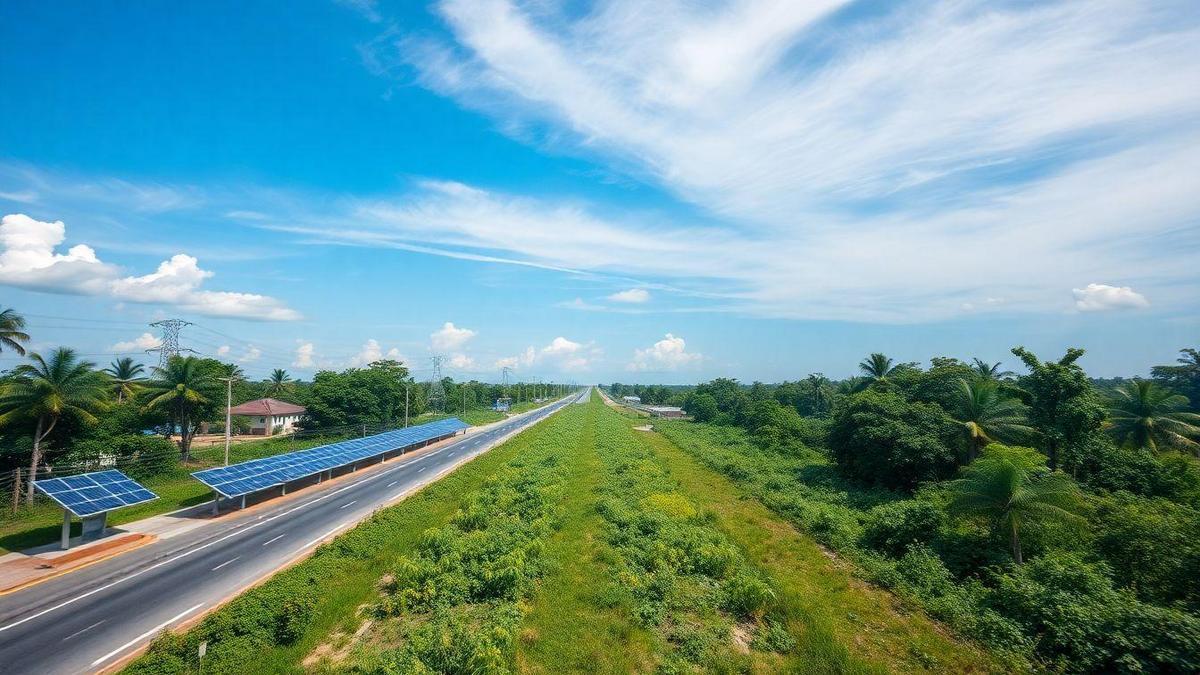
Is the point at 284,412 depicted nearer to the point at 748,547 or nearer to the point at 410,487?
the point at 410,487

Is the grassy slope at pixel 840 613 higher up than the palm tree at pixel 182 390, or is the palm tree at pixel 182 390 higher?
the palm tree at pixel 182 390

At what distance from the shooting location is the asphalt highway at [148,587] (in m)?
16.3

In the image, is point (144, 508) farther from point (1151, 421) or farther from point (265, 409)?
point (1151, 421)

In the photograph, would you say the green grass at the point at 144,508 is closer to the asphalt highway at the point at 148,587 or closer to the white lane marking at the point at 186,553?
the asphalt highway at the point at 148,587

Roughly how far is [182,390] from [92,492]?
24.0m

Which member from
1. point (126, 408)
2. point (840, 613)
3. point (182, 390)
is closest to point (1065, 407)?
point (840, 613)

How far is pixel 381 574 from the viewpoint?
2242 centimetres

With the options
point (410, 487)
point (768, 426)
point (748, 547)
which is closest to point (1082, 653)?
point (748, 547)

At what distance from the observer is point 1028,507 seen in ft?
63.7

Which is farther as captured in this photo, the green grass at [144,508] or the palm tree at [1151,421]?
the palm tree at [1151,421]

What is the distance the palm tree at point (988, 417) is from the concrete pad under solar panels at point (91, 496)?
48.8 m

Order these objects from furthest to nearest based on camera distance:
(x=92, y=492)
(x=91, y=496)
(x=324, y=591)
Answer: (x=92, y=492) → (x=91, y=496) → (x=324, y=591)

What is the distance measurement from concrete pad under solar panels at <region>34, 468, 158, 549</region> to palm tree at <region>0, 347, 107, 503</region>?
9.66 metres

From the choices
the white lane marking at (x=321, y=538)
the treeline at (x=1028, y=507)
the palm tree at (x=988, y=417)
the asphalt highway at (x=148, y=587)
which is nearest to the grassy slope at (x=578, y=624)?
the treeline at (x=1028, y=507)
